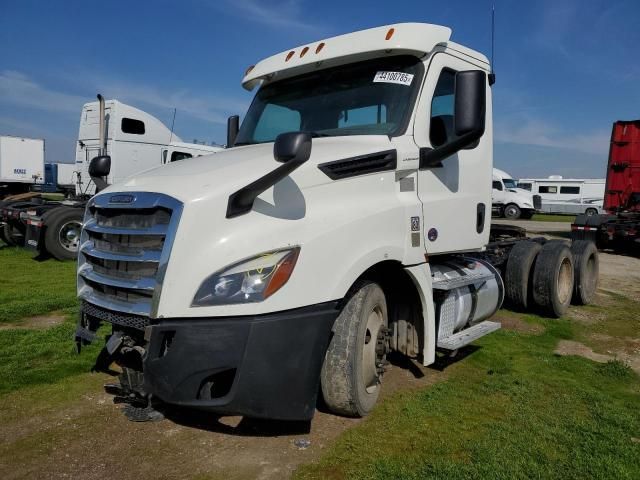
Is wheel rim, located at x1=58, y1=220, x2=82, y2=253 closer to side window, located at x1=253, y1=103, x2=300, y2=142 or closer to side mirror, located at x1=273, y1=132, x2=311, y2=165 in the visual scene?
side window, located at x1=253, y1=103, x2=300, y2=142

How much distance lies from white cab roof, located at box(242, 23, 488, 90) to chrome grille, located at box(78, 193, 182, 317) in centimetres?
209

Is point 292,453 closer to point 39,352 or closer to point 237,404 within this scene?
point 237,404

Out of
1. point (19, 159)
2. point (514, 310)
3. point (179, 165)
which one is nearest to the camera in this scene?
point (179, 165)

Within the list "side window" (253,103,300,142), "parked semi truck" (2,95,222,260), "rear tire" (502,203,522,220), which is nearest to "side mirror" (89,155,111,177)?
"side window" (253,103,300,142)

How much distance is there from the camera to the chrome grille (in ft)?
9.59

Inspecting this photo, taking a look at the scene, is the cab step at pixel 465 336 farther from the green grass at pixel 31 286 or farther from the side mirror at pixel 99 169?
the green grass at pixel 31 286

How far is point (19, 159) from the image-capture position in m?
24.4

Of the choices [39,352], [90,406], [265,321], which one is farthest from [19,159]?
[265,321]

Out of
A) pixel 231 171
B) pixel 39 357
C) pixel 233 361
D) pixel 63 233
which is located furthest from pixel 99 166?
pixel 63 233

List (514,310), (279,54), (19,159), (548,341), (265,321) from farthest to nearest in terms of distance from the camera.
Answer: (19,159) < (514,310) < (548,341) < (279,54) < (265,321)

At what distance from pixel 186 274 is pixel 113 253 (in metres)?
0.68

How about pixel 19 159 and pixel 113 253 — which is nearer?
pixel 113 253

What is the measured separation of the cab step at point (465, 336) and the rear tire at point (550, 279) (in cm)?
209

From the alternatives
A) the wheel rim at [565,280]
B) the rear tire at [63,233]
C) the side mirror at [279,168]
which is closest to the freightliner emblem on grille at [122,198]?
the side mirror at [279,168]
